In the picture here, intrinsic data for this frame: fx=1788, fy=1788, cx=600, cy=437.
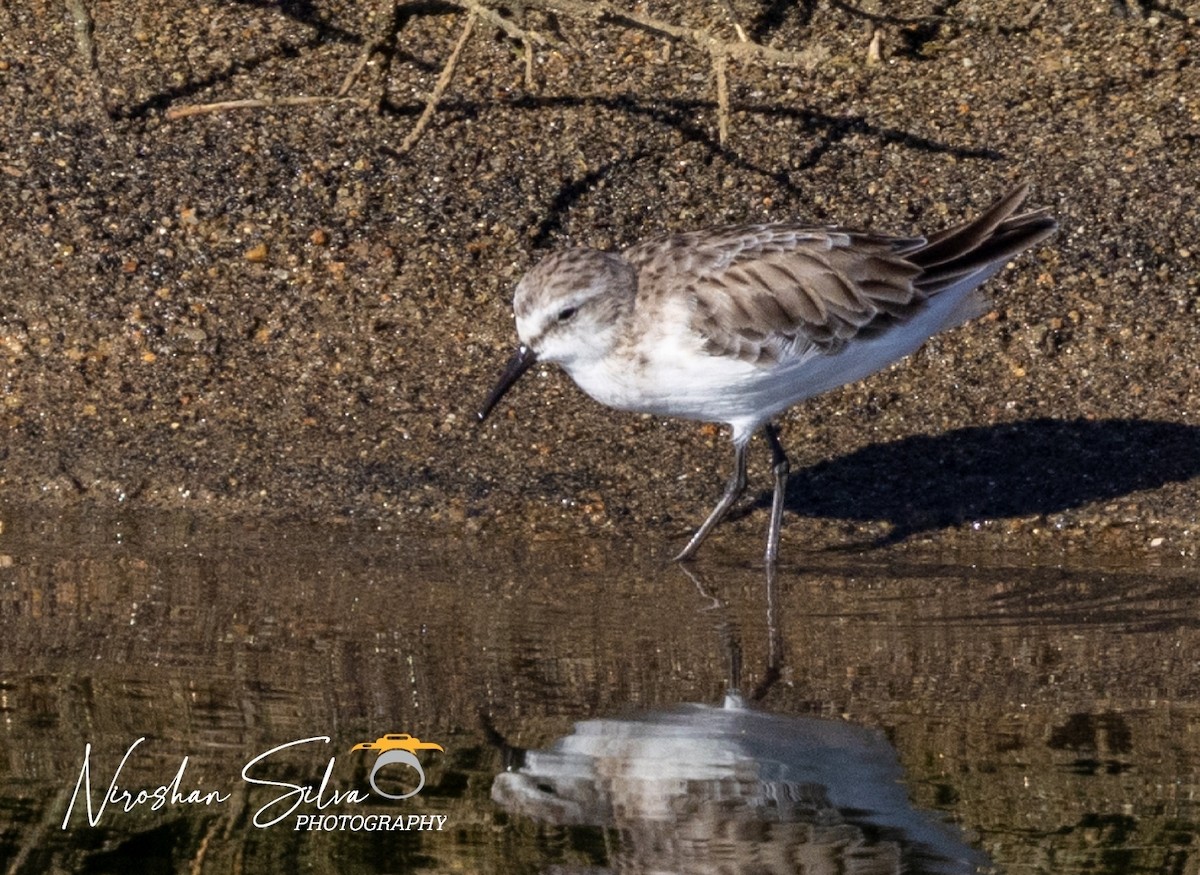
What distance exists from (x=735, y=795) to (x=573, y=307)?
6.73ft

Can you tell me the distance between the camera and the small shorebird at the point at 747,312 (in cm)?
591

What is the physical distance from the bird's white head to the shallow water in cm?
72

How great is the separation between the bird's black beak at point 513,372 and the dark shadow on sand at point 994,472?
1.20m

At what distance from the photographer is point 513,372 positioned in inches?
238

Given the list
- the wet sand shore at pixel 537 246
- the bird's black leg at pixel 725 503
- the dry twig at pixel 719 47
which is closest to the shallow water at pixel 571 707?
the bird's black leg at pixel 725 503

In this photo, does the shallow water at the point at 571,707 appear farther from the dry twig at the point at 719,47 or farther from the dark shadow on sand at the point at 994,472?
the dry twig at the point at 719,47

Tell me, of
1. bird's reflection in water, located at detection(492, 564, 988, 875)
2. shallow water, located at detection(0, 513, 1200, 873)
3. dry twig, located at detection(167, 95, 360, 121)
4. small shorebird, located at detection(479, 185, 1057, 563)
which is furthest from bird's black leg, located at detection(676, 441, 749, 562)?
dry twig, located at detection(167, 95, 360, 121)

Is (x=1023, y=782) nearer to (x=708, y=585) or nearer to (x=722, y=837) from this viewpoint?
(x=722, y=837)

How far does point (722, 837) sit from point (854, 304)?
257cm

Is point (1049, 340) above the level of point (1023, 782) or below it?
above

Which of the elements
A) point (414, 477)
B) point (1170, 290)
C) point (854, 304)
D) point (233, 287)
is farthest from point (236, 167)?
point (1170, 290)

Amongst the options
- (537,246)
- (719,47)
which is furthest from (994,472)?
(537,246)

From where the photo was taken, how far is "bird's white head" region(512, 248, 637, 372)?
5.88 m

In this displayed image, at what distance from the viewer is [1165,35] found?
29.0 ft
